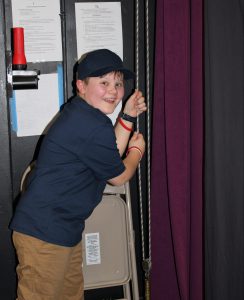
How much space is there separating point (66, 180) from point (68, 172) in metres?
0.03

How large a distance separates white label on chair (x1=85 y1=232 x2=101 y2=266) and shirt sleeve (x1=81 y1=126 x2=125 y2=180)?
0.46 meters

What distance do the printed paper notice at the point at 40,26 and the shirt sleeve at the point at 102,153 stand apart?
0.59m

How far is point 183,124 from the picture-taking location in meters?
1.38

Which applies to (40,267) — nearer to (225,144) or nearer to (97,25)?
(225,144)

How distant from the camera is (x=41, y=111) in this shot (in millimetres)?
1655

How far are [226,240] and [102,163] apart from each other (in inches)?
16.5

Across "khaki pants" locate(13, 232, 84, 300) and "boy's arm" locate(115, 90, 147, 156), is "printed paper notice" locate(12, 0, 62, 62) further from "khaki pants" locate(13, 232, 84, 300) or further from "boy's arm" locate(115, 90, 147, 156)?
"khaki pants" locate(13, 232, 84, 300)

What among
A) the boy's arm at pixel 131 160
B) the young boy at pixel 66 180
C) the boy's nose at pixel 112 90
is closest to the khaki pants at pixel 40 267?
the young boy at pixel 66 180

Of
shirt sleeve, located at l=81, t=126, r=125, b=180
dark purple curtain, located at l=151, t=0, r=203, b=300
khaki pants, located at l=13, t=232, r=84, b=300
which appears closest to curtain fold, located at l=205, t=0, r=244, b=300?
dark purple curtain, located at l=151, t=0, r=203, b=300

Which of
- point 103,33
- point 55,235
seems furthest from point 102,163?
point 103,33

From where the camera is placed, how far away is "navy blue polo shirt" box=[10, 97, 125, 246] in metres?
1.19

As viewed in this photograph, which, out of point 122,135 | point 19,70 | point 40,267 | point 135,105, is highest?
point 19,70

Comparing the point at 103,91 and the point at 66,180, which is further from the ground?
the point at 103,91

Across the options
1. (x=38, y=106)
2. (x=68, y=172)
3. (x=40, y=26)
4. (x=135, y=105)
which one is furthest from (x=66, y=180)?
(x=40, y=26)
